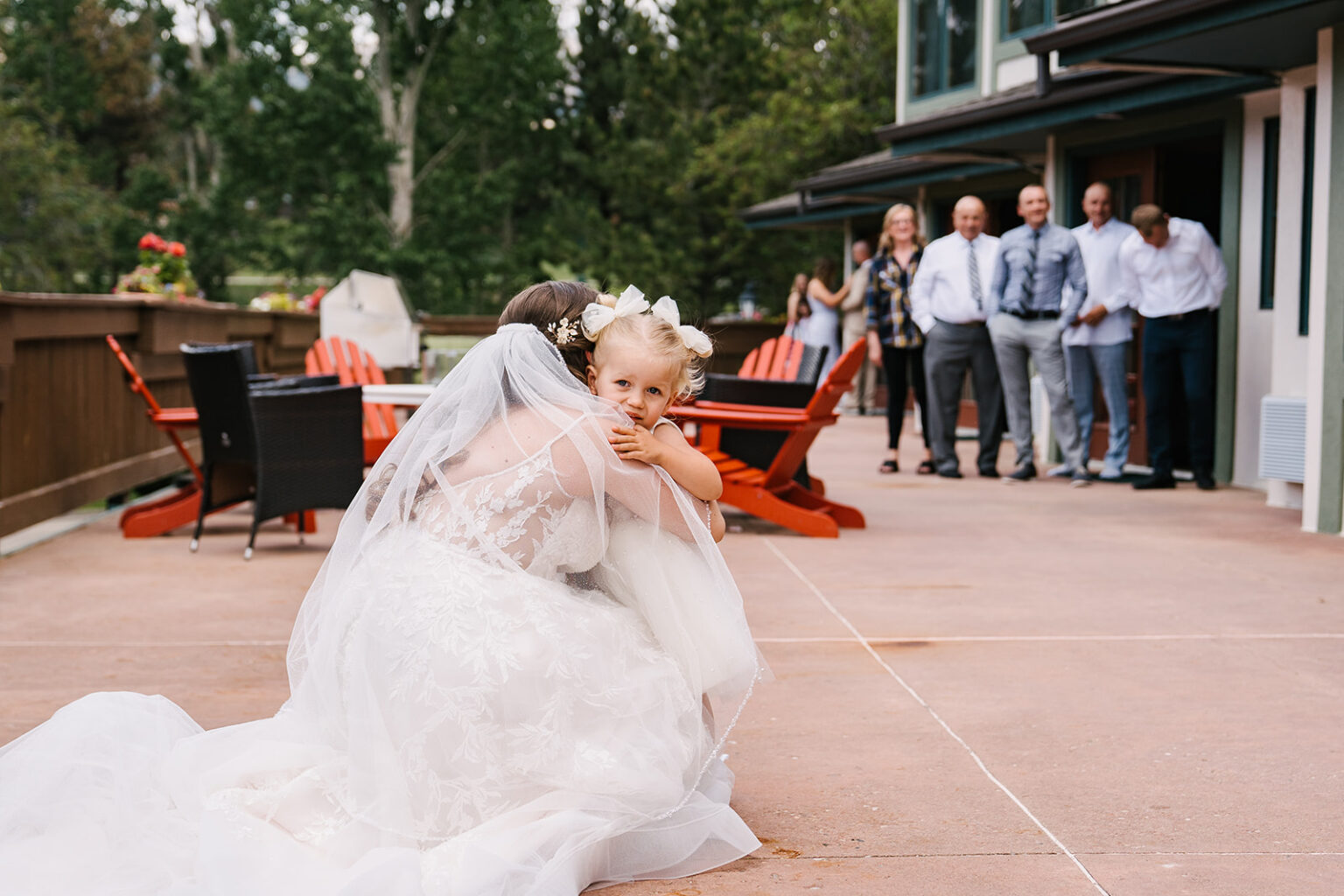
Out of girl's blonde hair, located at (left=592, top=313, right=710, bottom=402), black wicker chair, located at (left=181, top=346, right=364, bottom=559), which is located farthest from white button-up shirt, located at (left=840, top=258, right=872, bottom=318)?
girl's blonde hair, located at (left=592, top=313, right=710, bottom=402)

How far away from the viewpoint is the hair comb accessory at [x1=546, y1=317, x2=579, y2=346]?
10.8ft

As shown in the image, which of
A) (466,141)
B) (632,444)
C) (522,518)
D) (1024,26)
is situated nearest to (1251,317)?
(1024,26)

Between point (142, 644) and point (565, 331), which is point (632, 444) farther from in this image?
point (142, 644)

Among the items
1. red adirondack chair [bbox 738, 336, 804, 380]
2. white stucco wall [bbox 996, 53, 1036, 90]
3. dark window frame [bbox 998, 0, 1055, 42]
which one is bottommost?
red adirondack chair [bbox 738, 336, 804, 380]

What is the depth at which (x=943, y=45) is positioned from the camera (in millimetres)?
15906

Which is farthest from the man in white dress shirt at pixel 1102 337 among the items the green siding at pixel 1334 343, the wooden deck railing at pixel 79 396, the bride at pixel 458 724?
the bride at pixel 458 724

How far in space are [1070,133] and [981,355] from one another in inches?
104

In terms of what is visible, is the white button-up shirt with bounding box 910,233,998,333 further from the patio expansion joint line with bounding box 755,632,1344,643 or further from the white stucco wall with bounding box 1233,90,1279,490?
the patio expansion joint line with bounding box 755,632,1344,643

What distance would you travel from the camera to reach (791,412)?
7832 millimetres

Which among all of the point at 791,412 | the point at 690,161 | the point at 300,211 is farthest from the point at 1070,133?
the point at 300,211

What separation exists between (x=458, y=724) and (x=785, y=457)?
5.22 meters

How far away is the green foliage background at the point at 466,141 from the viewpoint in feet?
98.3

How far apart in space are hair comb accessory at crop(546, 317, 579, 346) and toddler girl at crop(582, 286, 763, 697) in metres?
0.05

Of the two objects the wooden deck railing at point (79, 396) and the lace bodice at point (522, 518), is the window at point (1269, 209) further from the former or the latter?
the lace bodice at point (522, 518)
